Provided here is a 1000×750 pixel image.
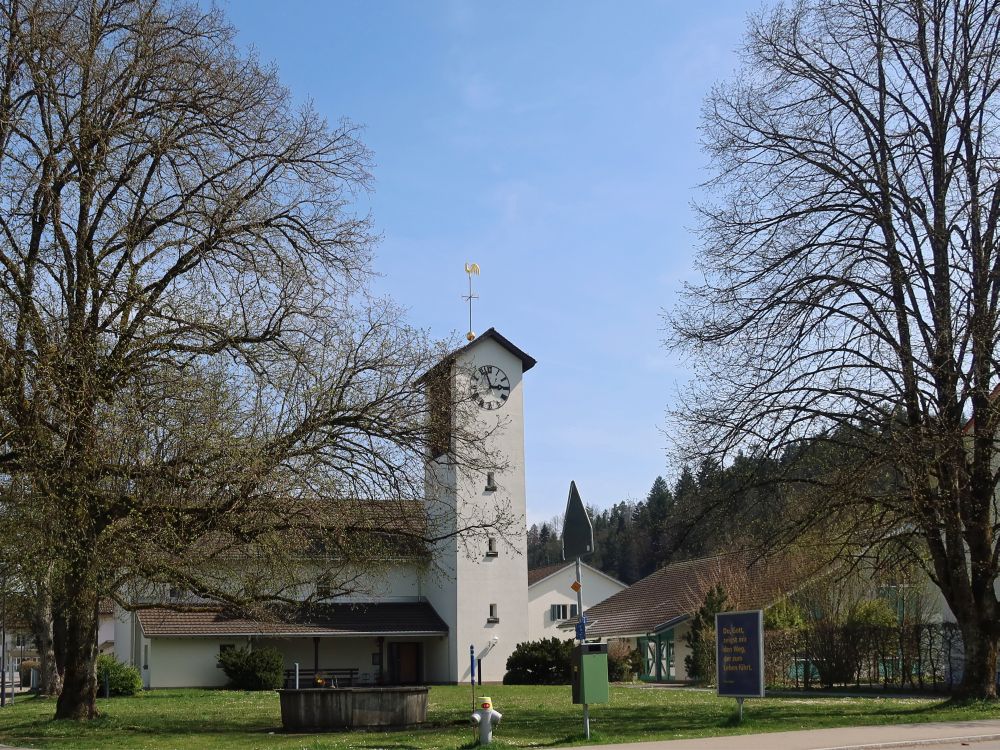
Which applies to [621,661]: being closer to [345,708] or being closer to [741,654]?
[345,708]

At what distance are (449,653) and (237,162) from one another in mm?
33487

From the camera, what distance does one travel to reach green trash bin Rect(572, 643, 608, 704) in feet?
55.8

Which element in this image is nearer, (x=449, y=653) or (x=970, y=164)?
(x=970, y=164)

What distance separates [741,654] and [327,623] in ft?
114

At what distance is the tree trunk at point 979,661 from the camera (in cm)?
2150

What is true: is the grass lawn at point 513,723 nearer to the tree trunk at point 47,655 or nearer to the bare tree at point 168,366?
the bare tree at point 168,366

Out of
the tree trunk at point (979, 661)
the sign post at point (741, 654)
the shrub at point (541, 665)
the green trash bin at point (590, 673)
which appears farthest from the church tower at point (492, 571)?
the green trash bin at point (590, 673)

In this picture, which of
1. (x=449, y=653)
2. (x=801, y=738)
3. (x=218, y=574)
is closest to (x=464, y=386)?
(x=218, y=574)

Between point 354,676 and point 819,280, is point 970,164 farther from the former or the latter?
point 354,676

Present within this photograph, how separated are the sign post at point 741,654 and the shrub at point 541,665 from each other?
25.9m

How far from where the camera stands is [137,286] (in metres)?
19.6

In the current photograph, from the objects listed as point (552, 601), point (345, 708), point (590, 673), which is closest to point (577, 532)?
point (590, 673)

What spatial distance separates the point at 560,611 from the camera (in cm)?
7319

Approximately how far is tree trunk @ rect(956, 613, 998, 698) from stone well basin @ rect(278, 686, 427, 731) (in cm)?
1106
